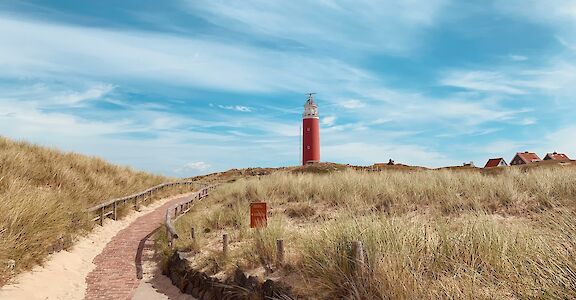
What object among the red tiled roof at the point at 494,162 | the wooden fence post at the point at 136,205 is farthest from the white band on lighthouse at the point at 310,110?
the wooden fence post at the point at 136,205

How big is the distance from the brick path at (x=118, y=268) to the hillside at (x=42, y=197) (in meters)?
1.14

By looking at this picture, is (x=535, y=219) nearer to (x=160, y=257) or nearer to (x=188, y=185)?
(x=160, y=257)

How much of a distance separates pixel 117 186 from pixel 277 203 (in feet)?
33.6

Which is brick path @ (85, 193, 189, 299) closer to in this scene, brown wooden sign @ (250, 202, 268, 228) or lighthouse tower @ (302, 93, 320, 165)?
brown wooden sign @ (250, 202, 268, 228)

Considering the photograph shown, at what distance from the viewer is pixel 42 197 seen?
12.2 m

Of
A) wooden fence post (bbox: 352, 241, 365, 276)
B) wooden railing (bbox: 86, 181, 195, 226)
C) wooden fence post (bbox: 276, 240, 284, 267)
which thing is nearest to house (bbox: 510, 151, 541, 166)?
wooden railing (bbox: 86, 181, 195, 226)

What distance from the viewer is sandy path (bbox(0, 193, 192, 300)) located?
8578 mm

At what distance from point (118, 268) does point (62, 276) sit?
1558mm

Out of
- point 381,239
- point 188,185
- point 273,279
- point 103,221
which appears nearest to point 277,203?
point 103,221

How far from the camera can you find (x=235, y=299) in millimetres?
7793

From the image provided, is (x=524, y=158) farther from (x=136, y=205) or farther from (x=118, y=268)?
(x=118, y=268)

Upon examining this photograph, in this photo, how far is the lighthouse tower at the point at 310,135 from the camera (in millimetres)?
51688

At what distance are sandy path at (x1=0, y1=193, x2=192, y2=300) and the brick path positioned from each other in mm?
199

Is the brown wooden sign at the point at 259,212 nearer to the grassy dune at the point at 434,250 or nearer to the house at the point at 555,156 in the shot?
the grassy dune at the point at 434,250
